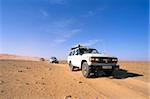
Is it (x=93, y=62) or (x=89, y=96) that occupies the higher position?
(x=93, y=62)

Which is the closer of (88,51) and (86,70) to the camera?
(86,70)

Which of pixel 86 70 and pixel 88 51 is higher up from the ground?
pixel 88 51

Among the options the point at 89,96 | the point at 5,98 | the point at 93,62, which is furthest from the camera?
the point at 93,62

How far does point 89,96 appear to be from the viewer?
6.46 meters

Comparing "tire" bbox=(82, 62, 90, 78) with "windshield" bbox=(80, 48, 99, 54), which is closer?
"tire" bbox=(82, 62, 90, 78)

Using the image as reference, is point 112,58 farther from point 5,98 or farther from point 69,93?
point 5,98

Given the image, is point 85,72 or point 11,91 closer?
point 11,91

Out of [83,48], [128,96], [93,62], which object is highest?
[83,48]

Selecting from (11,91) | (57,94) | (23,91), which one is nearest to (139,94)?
(57,94)

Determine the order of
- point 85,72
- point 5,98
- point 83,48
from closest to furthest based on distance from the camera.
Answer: point 5,98 < point 85,72 < point 83,48

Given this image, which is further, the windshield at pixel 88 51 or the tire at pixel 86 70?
the windshield at pixel 88 51

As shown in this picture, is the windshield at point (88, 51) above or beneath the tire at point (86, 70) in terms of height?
above

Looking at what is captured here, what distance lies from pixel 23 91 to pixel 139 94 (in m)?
4.48

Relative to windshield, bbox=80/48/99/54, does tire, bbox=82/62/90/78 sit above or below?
below
